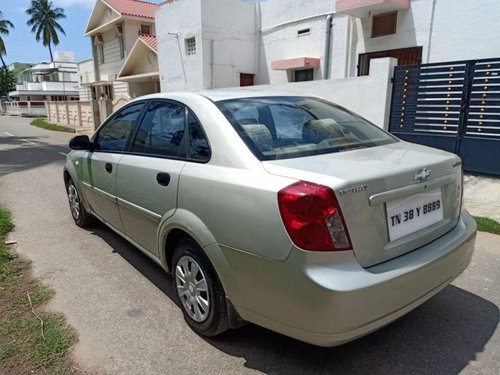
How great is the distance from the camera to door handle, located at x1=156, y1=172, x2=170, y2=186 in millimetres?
2762

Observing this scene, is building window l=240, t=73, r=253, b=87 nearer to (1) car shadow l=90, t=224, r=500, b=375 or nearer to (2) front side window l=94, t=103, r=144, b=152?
(2) front side window l=94, t=103, r=144, b=152

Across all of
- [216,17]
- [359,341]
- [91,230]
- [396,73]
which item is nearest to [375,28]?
[396,73]

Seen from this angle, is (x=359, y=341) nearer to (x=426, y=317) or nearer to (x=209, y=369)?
(x=426, y=317)

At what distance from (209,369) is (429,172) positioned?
70.2 inches

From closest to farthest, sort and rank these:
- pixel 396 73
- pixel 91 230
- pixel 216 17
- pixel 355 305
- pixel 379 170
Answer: pixel 355 305
pixel 379 170
pixel 91 230
pixel 396 73
pixel 216 17

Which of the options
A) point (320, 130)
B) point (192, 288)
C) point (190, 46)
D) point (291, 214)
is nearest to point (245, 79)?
point (190, 46)

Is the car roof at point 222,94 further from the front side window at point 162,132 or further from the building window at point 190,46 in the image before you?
the building window at point 190,46

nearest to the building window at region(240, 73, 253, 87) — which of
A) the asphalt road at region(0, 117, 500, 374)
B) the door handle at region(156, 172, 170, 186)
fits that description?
the asphalt road at region(0, 117, 500, 374)

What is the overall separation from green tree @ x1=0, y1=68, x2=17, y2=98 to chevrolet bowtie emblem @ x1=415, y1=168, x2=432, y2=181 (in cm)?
7605

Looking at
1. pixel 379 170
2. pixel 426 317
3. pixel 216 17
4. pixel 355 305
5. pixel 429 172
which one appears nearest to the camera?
pixel 355 305

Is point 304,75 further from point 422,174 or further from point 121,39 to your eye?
point 121,39

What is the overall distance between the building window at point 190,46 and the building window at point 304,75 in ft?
13.1

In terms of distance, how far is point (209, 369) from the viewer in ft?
7.80

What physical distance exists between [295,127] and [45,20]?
66554 mm
